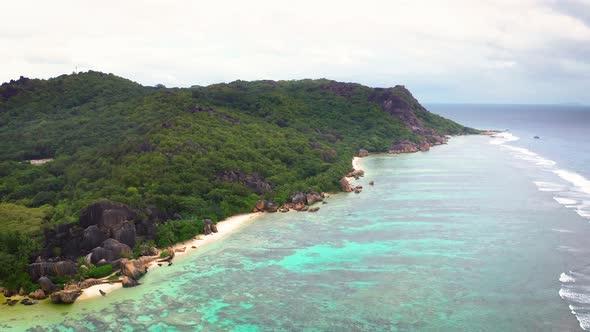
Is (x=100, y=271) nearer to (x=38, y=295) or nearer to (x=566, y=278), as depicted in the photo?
(x=38, y=295)

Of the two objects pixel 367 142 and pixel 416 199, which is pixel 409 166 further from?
pixel 416 199

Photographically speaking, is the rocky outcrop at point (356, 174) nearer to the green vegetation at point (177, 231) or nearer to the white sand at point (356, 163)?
the white sand at point (356, 163)

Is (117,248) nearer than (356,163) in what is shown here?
Yes

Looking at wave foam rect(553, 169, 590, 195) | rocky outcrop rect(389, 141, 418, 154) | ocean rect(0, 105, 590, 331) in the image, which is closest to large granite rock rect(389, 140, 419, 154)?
rocky outcrop rect(389, 141, 418, 154)

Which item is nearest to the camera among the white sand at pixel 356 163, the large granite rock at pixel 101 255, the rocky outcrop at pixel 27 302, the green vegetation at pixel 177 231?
the rocky outcrop at pixel 27 302

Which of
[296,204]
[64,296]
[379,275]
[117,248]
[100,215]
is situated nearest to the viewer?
[64,296]

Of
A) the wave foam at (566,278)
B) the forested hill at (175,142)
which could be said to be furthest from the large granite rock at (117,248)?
the wave foam at (566,278)

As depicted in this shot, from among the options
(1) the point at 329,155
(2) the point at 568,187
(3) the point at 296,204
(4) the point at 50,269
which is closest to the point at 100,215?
(4) the point at 50,269

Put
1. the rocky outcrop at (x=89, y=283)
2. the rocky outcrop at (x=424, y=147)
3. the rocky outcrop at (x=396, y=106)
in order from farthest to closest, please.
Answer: the rocky outcrop at (x=396, y=106) → the rocky outcrop at (x=424, y=147) → the rocky outcrop at (x=89, y=283)
